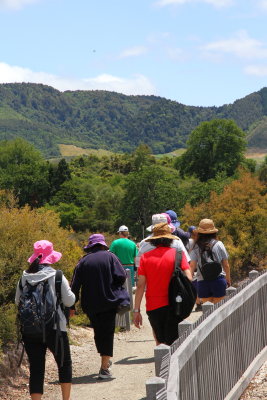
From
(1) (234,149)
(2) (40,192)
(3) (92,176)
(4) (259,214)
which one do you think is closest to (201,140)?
(1) (234,149)

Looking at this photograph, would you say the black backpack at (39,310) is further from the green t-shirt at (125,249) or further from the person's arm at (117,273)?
the green t-shirt at (125,249)

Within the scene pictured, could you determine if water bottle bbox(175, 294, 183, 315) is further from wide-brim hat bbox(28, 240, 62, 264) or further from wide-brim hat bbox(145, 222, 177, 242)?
wide-brim hat bbox(28, 240, 62, 264)

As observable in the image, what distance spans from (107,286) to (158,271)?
1138 mm

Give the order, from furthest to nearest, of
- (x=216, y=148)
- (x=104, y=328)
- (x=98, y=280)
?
1. (x=216, y=148)
2. (x=104, y=328)
3. (x=98, y=280)

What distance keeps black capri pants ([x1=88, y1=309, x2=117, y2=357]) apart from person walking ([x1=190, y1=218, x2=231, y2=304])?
1057 millimetres

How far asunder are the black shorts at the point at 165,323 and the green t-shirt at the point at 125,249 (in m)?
5.71

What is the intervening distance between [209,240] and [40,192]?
107963mm

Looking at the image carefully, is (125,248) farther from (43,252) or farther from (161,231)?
(43,252)

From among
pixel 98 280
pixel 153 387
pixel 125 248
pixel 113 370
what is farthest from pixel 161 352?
pixel 125 248

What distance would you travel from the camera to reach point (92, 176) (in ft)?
486

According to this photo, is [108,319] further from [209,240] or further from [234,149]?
[234,149]

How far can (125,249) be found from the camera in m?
12.7

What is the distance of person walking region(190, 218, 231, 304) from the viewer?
8.03 metres

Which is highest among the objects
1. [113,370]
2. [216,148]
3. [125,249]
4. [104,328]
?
[216,148]
